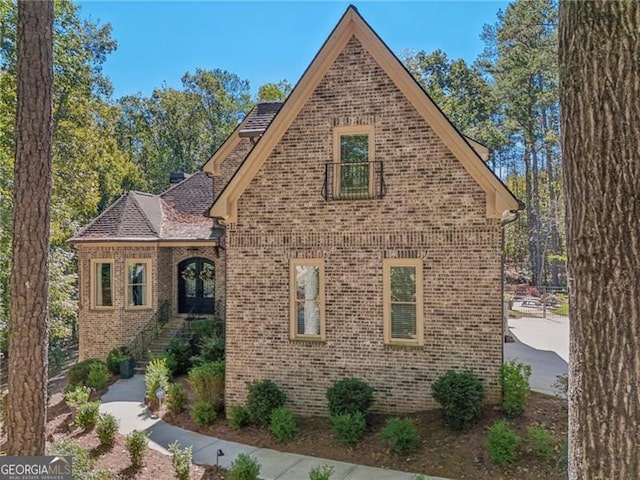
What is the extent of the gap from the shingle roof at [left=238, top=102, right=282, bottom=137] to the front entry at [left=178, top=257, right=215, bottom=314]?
5.54 m

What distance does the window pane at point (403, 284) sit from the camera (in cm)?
890

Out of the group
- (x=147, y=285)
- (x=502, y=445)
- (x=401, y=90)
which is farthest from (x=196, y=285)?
(x=502, y=445)

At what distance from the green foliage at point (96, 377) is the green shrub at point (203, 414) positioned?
4.48m

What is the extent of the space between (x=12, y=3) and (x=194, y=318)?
469 inches

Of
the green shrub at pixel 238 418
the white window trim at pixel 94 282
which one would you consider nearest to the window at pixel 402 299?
the green shrub at pixel 238 418

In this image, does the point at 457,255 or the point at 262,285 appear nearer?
the point at 457,255

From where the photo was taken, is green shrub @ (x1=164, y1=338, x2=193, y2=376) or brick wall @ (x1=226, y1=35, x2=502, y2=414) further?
green shrub @ (x1=164, y1=338, x2=193, y2=376)

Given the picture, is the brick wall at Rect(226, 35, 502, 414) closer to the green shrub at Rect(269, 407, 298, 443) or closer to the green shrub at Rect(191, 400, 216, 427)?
the green shrub at Rect(191, 400, 216, 427)

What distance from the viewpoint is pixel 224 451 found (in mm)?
7996

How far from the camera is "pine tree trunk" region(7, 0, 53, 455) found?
5070 mm

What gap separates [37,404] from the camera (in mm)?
5145

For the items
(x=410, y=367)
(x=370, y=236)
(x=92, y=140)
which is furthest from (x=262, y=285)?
(x=92, y=140)

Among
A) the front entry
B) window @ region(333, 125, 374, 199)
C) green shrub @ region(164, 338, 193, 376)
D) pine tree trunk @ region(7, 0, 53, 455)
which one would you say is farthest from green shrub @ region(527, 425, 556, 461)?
the front entry

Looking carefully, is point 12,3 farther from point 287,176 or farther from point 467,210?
point 467,210
